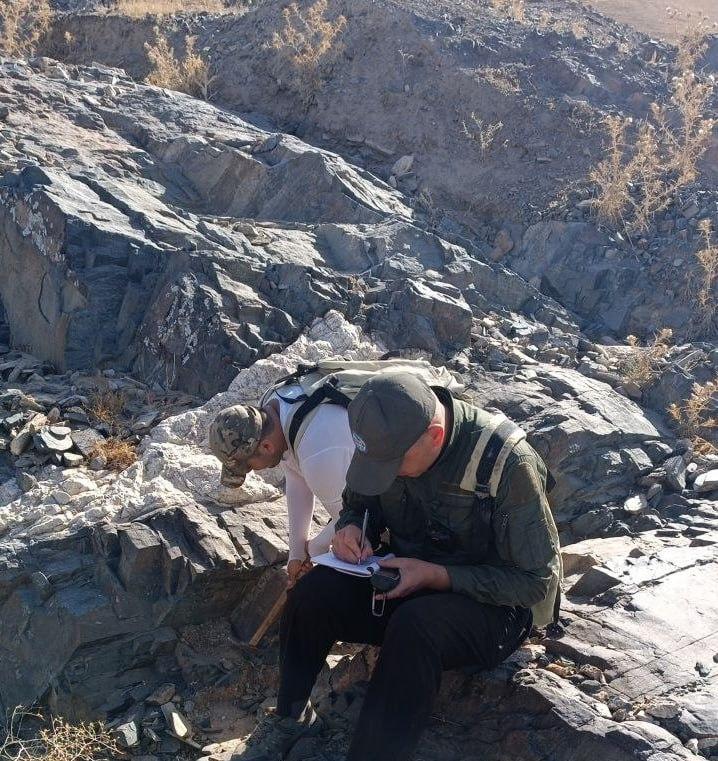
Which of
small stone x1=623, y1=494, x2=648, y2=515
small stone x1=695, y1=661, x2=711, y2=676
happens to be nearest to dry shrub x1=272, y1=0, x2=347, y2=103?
small stone x1=623, y1=494, x2=648, y2=515

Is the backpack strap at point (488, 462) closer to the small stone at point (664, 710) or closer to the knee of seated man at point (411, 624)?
the knee of seated man at point (411, 624)

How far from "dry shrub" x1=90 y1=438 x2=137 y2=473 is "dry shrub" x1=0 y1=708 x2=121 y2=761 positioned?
140 centimetres

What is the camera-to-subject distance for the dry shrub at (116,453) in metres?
4.54

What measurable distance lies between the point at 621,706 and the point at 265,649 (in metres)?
1.55

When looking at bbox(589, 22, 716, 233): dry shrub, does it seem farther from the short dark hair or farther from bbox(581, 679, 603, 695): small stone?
bbox(581, 679, 603, 695): small stone

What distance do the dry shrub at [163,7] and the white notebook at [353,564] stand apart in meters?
11.3

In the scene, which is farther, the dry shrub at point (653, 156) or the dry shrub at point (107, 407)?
the dry shrub at point (653, 156)

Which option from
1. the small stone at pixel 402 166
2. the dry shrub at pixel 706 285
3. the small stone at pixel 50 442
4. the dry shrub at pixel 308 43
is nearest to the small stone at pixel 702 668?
the small stone at pixel 50 442

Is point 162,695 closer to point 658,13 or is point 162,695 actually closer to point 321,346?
point 321,346

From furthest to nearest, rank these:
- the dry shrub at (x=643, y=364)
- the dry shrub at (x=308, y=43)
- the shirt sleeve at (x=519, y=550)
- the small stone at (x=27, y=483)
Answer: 1. the dry shrub at (x=308, y=43)
2. the dry shrub at (x=643, y=364)
3. the small stone at (x=27, y=483)
4. the shirt sleeve at (x=519, y=550)

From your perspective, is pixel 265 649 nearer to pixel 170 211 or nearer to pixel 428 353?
pixel 428 353

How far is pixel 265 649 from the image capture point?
375 centimetres

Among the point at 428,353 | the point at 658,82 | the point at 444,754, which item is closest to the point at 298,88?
the point at 658,82

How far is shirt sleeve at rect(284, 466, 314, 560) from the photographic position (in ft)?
11.1
